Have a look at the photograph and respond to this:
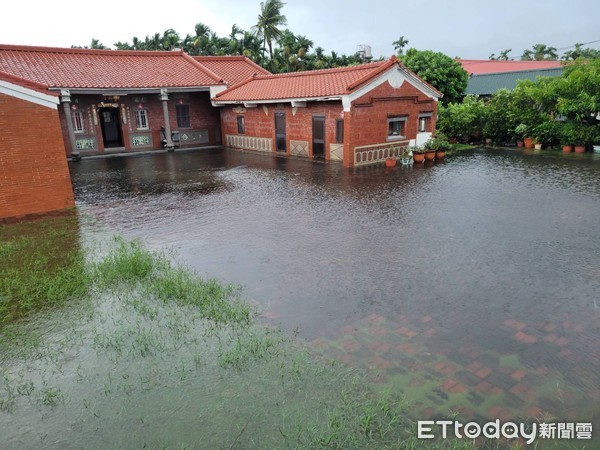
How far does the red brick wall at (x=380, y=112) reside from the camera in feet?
56.1

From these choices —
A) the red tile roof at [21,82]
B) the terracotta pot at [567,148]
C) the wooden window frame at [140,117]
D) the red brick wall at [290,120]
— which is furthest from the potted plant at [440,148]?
the wooden window frame at [140,117]

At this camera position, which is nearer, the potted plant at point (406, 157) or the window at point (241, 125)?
the potted plant at point (406, 157)

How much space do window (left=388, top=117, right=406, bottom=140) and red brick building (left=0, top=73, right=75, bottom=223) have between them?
12566mm

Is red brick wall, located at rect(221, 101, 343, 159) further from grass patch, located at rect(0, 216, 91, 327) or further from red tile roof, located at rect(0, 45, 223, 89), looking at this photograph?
grass patch, located at rect(0, 216, 91, 327)

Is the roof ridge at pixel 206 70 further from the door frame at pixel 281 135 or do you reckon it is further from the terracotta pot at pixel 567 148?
the terracotta pot at pixel 567 148

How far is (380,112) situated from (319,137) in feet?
9.14

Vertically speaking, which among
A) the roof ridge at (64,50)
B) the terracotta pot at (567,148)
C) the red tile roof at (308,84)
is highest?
the roof ridge at (64,50)

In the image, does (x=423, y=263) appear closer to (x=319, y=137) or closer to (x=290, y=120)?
(x=319, y=137)

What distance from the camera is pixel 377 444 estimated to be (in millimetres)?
3635

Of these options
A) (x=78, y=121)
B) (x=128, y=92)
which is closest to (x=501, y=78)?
(x=128, y=92)

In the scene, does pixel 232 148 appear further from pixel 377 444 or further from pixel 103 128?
pixel 377 444

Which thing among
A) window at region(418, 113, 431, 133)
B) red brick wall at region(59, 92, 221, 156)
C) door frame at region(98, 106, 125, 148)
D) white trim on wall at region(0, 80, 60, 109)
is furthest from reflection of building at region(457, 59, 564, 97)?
white trim on wall at region(0, 80, 60, 109)

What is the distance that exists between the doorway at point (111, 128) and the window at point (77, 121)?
208cm

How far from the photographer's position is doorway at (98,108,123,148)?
24750mm
